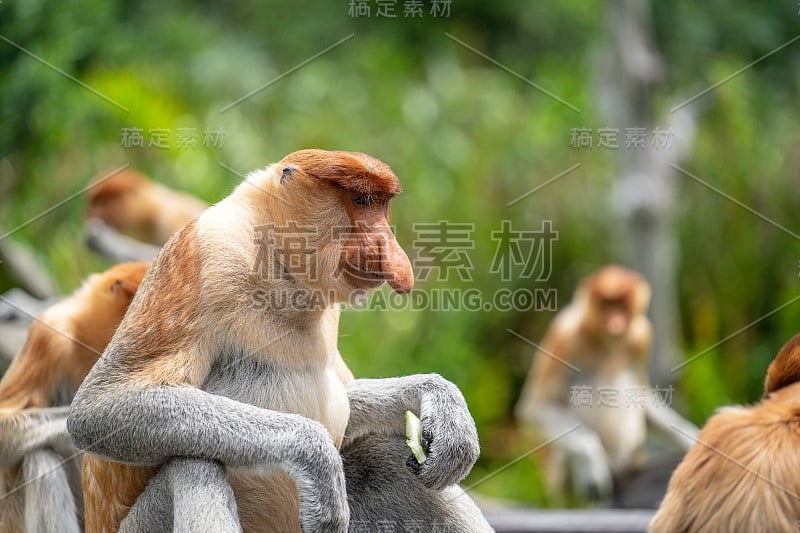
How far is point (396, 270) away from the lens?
235 cm

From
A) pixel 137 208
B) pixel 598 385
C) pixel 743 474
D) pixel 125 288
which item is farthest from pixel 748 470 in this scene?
pixel 137 208

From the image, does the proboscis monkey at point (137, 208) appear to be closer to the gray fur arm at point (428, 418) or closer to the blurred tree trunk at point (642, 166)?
the blurred tree trunk at point (642, 166)

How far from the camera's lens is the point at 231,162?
8.41m

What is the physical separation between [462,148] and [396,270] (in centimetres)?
761

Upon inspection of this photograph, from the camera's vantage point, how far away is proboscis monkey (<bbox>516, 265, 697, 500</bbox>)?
680 cm

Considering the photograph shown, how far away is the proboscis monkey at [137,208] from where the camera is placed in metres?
7.20

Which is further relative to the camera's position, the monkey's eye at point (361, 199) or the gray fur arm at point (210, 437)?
the monkey's eye at point (361, 199)

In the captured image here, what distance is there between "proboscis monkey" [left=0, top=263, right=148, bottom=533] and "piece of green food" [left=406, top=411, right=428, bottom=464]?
1155 mm

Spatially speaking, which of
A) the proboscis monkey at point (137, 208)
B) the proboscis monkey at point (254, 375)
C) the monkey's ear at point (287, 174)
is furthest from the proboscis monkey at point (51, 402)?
the proboscis monkey at point (137, 208)

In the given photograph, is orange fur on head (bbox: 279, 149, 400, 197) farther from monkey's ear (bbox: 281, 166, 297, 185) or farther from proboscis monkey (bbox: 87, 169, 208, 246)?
proboscis monkey (bbox: 87, 169, 208, 246)

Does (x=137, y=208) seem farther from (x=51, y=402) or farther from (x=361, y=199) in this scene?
(x=361, y=199)

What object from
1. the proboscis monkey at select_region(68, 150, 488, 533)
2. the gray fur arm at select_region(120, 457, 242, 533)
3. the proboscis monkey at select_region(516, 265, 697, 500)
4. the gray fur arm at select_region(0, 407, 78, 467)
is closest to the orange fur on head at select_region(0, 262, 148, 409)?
the gray fur arm at select_region(0, 407, 78, 467)

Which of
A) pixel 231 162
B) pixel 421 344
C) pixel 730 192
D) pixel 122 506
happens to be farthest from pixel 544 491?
pixel 122 506

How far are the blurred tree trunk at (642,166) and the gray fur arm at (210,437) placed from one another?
20.0 feet
